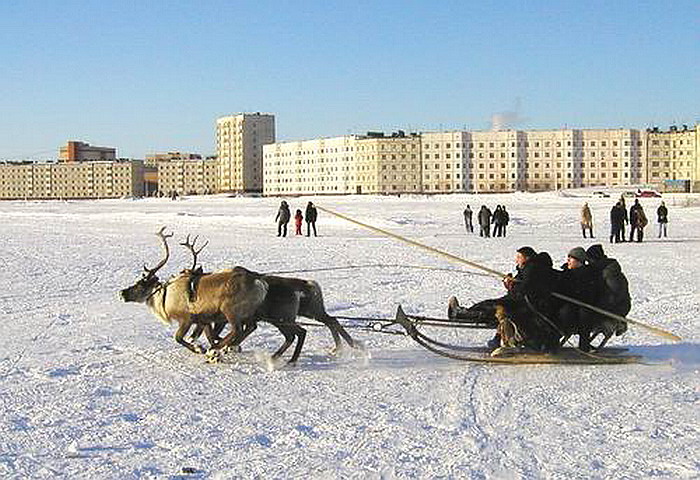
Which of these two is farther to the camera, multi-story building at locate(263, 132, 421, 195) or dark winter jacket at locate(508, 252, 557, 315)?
multi-story building at locate(263, 132, 421, 195)

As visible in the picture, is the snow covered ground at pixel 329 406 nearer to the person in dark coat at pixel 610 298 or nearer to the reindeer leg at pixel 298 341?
the reindeer leg at pixel 298 341

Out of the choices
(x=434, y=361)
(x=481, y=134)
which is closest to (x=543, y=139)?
(x=481, y=134)

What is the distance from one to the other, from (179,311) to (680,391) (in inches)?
185

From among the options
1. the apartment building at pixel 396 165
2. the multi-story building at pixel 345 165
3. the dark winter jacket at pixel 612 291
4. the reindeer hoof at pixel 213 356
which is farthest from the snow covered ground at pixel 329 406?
the multi-story building at pixel 345 165

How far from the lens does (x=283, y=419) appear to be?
6.81 metres

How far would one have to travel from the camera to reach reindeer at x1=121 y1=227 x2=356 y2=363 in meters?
8.59

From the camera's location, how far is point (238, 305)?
8.56 metres

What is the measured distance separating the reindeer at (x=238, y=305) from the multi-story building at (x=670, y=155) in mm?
157460

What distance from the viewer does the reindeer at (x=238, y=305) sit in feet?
28.2

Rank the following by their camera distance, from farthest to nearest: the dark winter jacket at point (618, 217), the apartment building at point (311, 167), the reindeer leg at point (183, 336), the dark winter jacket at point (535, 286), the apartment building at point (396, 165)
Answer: the apartment building at point (311, 167), the apartment building at point (396, 165), the dark winter jacket at point (618, 217), the reindeer leg at point (183, 336), the dark winter jacket at point (535, 286)

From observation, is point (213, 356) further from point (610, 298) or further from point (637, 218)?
point (637, 218)

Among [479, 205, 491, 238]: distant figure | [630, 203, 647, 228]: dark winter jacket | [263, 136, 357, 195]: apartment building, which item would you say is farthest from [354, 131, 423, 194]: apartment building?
[630, 203, 647, 228]: dark winter jacket

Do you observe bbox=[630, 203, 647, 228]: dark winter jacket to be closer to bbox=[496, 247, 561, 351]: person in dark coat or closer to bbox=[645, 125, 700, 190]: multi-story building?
bbox=[496, 247, 561, 351]: person in dark coat

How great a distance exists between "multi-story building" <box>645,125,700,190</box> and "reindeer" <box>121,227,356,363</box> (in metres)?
157
